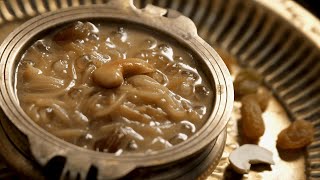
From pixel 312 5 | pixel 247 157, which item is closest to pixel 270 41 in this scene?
pixel 312 5

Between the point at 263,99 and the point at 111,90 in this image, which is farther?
the point at 263,99

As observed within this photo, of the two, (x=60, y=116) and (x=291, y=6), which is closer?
(x=60, y=116)

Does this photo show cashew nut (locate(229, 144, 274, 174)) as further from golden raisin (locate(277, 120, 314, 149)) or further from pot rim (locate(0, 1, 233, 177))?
pot rim (locate(0, 1, 233, 177))

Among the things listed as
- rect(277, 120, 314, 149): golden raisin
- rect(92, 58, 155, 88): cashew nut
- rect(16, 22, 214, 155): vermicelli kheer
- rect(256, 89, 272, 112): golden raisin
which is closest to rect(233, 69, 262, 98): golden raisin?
rect(256, 89, 272, 112): golden raisin

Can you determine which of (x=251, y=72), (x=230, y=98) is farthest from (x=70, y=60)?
(x=251, y=72)

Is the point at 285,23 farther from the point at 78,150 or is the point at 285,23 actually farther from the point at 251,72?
the point at 78,150

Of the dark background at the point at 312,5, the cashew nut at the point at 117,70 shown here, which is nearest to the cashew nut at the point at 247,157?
the cashew nut at the point at 117,70

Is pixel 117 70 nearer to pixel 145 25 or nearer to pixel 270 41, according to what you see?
pixel 145 25
